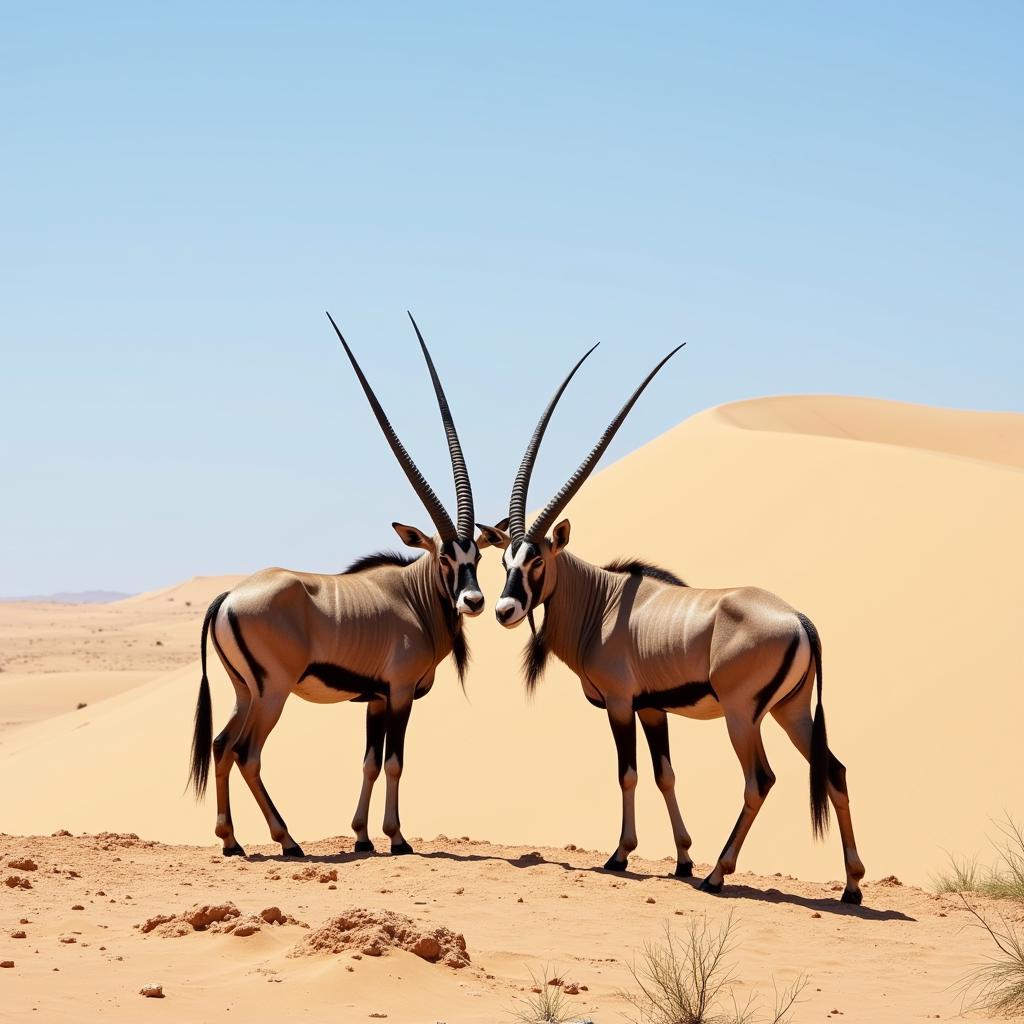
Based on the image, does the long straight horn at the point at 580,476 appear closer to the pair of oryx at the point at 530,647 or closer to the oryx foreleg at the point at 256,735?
the pair of oryx at the point at 530,647

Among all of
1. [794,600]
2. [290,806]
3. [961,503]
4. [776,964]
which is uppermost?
[961,503]

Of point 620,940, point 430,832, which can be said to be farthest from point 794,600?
point 620,940

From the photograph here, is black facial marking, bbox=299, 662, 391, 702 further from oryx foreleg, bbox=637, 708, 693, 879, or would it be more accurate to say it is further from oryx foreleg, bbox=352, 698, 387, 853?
oryx foreleg, bbox=637, 708, 693, 879

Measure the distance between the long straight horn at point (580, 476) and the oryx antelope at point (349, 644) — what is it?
514 millimetres

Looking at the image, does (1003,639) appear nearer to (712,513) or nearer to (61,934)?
(712,513)

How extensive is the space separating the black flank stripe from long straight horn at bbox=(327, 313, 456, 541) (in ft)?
8.70

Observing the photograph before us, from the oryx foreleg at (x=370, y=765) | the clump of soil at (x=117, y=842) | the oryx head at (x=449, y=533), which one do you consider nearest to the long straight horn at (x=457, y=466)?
the oryx head at (x=449, y=533)

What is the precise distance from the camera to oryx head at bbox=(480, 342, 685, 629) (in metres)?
10.0

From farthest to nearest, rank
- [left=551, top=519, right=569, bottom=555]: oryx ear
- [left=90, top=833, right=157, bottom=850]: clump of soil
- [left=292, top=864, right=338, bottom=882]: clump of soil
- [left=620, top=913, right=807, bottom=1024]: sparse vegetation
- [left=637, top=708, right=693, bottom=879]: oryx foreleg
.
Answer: [left=90, top=833, right=157, bottom=850]: clump of soil < [left=551, top=519, right=569, bottom=555]: oryx ear < [left=637, top=708, right=693, bottom=879]: oryx foreleg < [left=292, top=864, right=338, bottom=882]: clump of soil < [left=620, top=913, right=807, bottom=1024]: sparse vegetation

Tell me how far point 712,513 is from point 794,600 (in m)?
3.51

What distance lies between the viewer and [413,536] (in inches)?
432

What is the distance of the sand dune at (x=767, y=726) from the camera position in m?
13.3

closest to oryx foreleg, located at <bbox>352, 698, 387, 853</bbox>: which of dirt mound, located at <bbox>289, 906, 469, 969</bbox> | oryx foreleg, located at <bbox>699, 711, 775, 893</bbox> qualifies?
oryx foreleg, located at <bbox>699, 711, 775, 893</bbox>

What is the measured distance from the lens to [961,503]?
1827 centimetres
